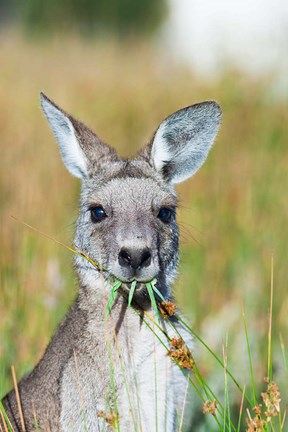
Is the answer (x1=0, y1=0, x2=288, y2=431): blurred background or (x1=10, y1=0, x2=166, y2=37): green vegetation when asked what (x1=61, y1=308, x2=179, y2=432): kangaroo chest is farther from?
(x1=10, y1=0, x2=166, y2=37): green vegetation

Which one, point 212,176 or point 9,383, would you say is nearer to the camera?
point 9,383

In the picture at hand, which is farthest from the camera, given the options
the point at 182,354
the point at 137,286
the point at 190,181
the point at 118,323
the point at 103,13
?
the point at 103,13

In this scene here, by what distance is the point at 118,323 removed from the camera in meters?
3.59

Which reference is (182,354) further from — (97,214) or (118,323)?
(97,214)

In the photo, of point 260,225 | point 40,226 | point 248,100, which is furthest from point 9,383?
point 248,100

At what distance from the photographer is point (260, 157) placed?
820cm

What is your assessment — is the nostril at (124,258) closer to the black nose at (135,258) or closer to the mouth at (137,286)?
the black nose at (135,258)

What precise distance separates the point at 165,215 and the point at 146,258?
512 mm

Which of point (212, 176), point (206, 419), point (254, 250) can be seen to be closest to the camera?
point (206, 419)

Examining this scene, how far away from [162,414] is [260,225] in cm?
343

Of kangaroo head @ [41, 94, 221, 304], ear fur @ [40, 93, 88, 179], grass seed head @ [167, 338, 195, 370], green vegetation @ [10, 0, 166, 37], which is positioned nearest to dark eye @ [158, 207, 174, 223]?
kangaroo head @ [41, 94, 221, 304]

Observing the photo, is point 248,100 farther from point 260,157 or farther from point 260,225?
point 260,225

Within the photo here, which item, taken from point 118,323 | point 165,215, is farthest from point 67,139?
point 118,323

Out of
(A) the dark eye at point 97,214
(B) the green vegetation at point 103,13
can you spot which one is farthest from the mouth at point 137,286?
(B) the green vegetation at point 103,13
